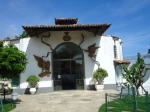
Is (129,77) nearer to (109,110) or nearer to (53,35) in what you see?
(109,110)

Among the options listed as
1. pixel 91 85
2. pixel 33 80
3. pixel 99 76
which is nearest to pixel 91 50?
pixel 99 76

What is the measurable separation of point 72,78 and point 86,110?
8.91m

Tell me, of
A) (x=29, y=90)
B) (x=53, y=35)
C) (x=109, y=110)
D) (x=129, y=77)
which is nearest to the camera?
(x=109, y=110)

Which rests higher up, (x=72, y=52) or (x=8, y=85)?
(x=72, y=52)

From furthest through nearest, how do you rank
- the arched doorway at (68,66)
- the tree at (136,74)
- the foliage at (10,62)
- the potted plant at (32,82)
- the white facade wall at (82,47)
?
the arched doorway at (68,66) → the white facade wall at (82,47) → the potted plant at (32,82) → the tree at (136,74) → the foliage at (10,62)

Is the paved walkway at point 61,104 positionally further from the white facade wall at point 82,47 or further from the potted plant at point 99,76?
the white facade wall at point 82,47

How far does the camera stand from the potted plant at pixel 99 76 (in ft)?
56.8

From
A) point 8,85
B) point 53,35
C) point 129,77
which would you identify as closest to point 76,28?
point 53,35

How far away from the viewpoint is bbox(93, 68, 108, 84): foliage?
17281mm

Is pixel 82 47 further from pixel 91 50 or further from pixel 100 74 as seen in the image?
pixel 100 74

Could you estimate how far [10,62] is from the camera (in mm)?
11570

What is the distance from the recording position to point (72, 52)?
18.5 metres

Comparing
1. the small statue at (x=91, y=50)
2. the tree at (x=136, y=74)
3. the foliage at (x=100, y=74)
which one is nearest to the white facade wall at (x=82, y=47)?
the small statue at (x=91, y=50)

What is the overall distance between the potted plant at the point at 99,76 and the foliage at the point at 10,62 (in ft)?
23.7
